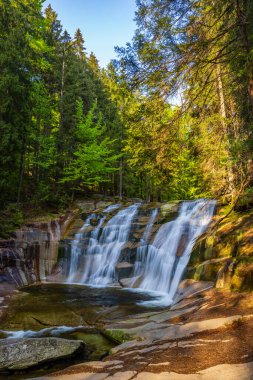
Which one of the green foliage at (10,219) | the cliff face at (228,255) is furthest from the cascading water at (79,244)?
the cliff face at (228,255)

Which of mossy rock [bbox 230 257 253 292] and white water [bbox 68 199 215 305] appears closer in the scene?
mossy rock [bbox 230 257 253 292]

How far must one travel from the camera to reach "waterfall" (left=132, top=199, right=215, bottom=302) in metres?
11.1

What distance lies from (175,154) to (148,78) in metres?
2.41

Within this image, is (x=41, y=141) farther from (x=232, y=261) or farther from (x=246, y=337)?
(x=246, y=337)

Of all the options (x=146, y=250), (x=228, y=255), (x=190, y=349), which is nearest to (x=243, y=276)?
(x=228, y=255)

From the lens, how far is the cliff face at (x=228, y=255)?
→ 21.8 ft

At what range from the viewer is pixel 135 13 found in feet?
25.9

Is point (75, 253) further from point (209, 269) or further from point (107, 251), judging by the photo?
point (209, 269)

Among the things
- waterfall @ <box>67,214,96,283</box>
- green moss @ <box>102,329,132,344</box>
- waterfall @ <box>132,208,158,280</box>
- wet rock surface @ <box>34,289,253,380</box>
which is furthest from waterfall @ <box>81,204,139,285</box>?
wet rock surface @ <box>34,289,253,380</box>

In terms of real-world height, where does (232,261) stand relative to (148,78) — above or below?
below

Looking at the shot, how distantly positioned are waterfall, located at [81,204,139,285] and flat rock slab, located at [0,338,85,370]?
7375 millimetres

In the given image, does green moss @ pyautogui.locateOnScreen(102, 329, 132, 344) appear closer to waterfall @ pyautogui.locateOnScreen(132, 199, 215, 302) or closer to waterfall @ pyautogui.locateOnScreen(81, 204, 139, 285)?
waterfall @ pyautogui.locateOnScreen(132, 199, 215, 302)

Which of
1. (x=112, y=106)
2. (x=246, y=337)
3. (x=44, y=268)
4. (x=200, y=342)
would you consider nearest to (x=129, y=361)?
(x=200, y=342)

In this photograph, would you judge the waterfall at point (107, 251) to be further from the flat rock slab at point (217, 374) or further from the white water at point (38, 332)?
the flat rock slab at point (217, 374)
